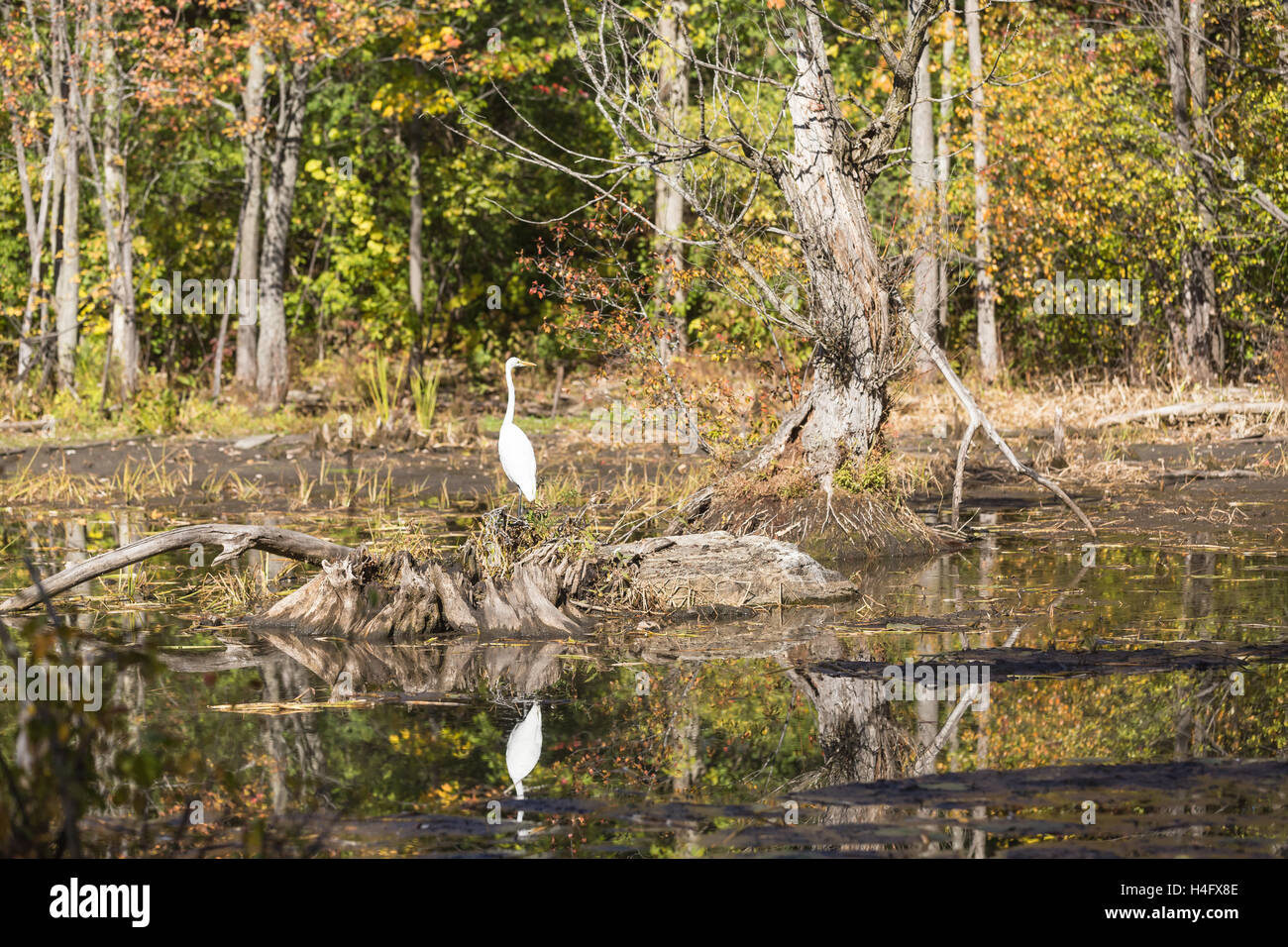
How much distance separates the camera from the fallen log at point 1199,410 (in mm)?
18594

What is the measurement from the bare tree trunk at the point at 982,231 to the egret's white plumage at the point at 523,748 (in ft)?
48.8

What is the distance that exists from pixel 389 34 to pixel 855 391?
1176 centimetres

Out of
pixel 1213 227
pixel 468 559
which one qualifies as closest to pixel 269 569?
pixel 468 559

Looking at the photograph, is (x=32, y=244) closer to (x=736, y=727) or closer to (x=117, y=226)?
(x=117, y=226)

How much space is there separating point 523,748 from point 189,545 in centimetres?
375

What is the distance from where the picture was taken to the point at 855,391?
12836 mm

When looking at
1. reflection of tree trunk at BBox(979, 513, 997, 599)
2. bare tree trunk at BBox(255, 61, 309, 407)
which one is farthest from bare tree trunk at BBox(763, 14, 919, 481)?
bare tree trunk at BBox(255, 61, 309, 407)

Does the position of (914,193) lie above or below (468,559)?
above

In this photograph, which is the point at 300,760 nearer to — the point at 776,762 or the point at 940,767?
the point at 776,762

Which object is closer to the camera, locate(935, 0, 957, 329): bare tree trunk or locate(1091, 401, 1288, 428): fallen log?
locate(1091, 401, 1288, 428): fallen log

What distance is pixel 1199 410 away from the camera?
1881 cm

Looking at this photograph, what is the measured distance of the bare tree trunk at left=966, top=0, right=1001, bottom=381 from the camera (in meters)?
21.5

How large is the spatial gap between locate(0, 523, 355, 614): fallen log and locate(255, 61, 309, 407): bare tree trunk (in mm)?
11992

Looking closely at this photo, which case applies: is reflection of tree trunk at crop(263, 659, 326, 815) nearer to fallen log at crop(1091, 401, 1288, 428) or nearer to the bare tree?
the bare tree
